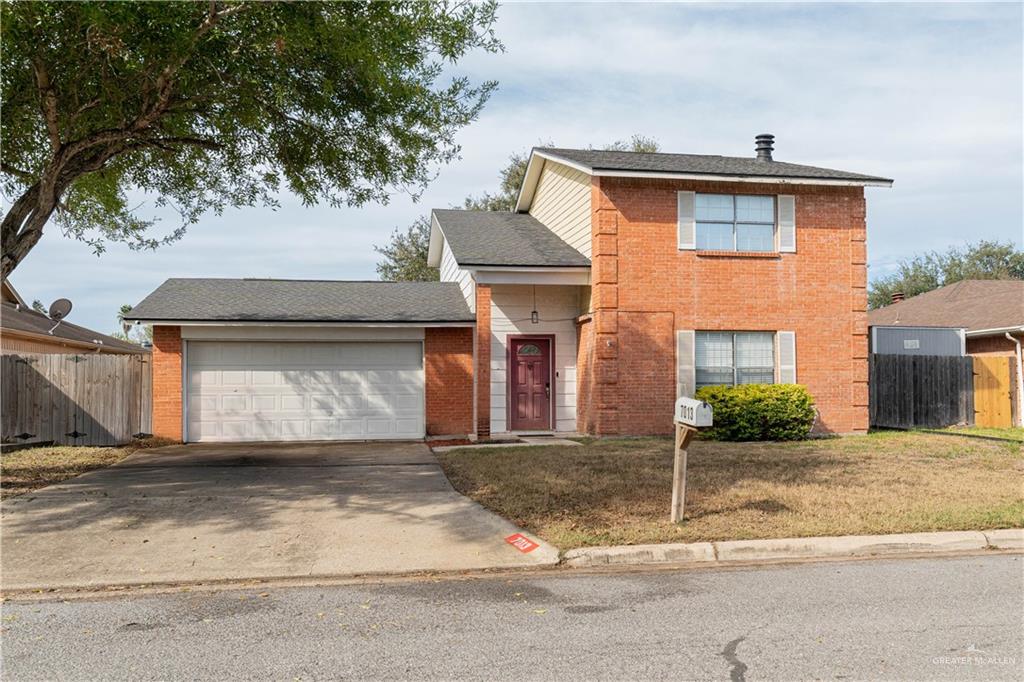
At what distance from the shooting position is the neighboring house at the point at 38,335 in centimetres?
2102

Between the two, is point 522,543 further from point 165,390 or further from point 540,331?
point 165,390

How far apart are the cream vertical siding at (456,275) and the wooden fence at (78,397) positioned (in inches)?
271

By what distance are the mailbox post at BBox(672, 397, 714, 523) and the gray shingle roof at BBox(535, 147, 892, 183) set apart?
9110mm

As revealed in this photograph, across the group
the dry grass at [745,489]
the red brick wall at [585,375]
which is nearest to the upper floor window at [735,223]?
the red brick wall at [585,375]

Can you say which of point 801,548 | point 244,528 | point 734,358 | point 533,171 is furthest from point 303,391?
point 801,548

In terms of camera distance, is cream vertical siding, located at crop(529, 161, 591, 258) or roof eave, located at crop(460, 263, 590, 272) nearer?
roof eave, located at crop(460, 263, 590, 272)

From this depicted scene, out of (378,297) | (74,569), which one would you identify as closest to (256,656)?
(74,569)

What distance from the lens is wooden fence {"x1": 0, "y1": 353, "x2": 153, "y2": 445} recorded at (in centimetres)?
1623

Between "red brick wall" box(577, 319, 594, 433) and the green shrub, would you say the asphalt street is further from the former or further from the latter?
"red brick wall" box(577, 319, 594, 433)

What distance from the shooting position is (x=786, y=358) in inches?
685

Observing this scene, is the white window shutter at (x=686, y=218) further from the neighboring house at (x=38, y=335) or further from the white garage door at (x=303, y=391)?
the neighboring house at (x=38, y=335)

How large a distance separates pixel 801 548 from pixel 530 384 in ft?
36.1

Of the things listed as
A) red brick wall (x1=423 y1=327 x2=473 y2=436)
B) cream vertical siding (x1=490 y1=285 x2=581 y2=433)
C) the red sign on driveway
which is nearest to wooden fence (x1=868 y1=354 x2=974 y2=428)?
cream vertical siding (x1=490 y1=285 x2=581 y2=433)

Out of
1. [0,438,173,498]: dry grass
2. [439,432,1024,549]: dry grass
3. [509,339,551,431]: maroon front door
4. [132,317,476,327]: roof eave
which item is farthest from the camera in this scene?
[509,339,551,431]: maroon front door
